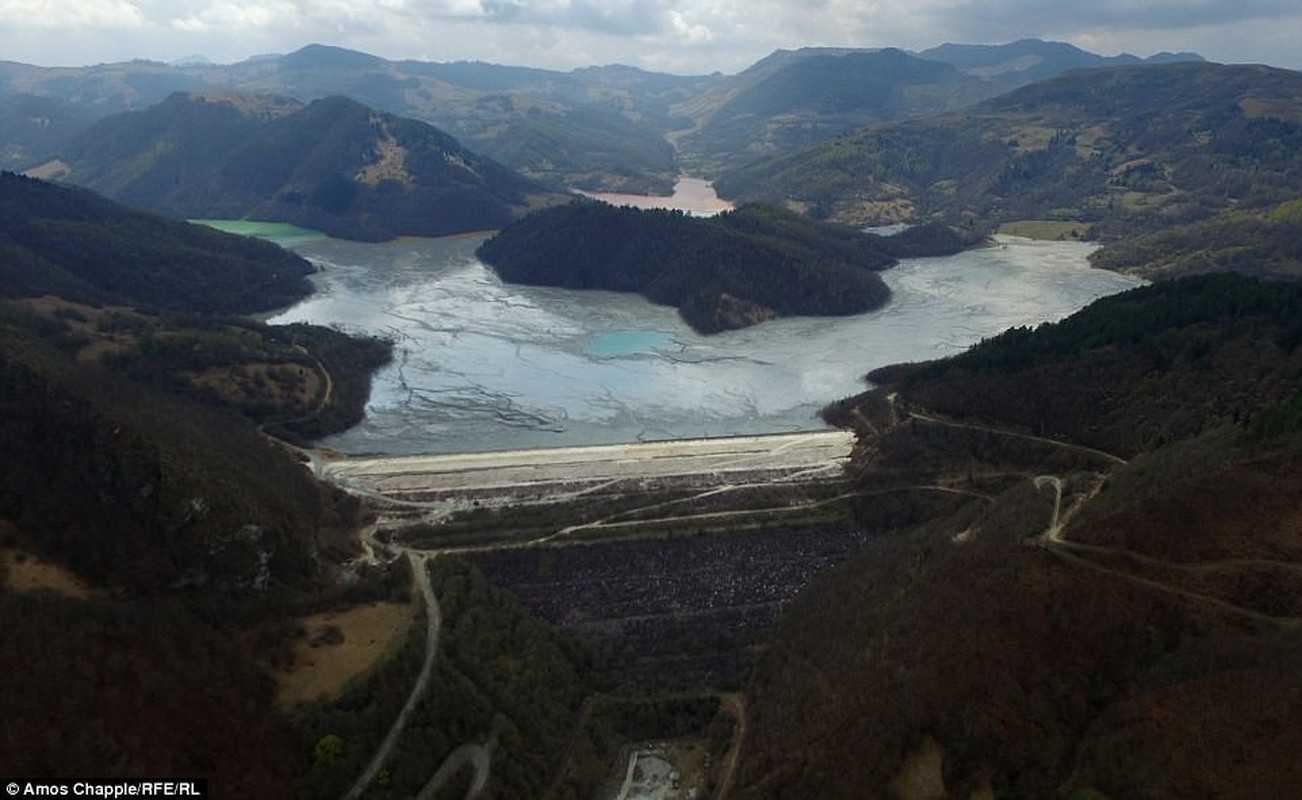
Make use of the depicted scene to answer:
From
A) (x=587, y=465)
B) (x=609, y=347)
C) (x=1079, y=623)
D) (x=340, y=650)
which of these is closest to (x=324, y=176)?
(x=609, y=347)

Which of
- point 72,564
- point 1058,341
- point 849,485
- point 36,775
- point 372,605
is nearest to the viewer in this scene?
point 36,775

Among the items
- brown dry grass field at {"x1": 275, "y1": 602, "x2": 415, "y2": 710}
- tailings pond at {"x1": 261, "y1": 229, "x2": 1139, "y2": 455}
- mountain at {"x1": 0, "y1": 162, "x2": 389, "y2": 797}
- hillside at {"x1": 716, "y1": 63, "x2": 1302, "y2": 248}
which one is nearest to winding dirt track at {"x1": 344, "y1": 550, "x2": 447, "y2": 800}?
brown dry grass field at {"x1": 275, "y1": 602, "x2": 415, "y2": 710}

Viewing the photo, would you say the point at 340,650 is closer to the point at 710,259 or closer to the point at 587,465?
the point at 587,465

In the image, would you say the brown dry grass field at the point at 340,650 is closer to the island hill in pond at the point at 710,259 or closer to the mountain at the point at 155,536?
the mountain at the point at 155,536

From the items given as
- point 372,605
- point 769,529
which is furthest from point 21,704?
point 769,529

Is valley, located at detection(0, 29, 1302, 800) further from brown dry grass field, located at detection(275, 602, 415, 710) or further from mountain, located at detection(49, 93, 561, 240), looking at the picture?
mountain, located at detection(49, 93, 561, 240)

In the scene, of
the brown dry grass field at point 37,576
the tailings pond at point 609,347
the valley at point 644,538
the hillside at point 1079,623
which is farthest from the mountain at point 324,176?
the hillside at point 1079,623

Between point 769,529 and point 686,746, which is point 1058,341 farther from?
point 686,746
